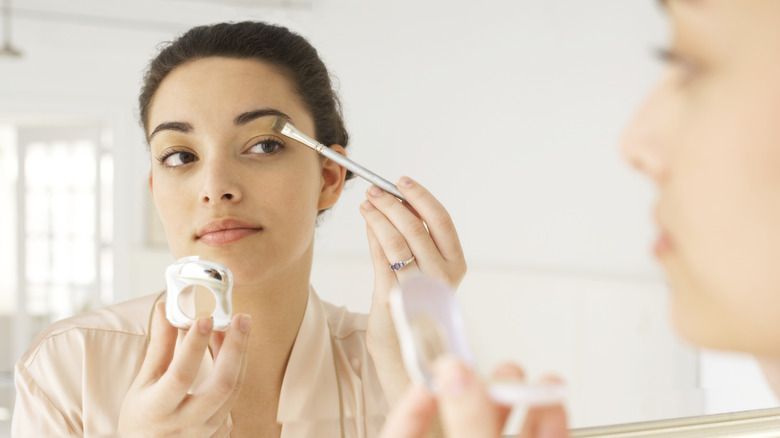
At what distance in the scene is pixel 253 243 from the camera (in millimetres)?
402

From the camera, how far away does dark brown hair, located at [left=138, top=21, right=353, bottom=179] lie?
0.41m

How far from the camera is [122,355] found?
0.42m

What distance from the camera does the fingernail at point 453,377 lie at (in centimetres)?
16

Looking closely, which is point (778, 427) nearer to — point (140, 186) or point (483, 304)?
point (140, 186)

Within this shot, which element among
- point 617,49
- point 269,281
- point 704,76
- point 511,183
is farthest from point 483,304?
point 704,76

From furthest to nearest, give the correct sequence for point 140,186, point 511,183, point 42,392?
point 511,183, point 140,186, point 42,392

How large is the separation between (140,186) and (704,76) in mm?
563

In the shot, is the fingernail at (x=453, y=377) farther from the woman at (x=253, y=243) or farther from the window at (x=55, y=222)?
the window at (x=55, y=222)

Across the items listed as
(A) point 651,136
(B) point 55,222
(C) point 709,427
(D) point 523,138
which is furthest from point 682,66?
(B) point 55,222

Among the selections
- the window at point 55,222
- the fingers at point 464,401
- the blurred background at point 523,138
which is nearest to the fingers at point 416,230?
the fingers at point 464,401

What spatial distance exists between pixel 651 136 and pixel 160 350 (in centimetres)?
21

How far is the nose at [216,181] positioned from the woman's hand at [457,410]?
23cm

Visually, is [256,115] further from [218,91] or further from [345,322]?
[345,322]

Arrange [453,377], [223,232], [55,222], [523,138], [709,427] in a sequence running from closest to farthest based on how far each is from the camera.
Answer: [453,377], [709,427], [223,232], [523,138], [55,222]
